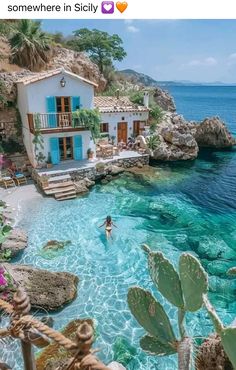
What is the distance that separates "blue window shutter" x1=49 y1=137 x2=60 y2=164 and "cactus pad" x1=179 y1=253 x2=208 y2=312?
19.7 meters

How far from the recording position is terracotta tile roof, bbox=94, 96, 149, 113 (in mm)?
27302

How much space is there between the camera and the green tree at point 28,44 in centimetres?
2916

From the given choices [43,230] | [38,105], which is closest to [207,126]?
[38,105]

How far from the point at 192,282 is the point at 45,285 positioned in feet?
29.5

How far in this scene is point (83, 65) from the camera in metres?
35.5

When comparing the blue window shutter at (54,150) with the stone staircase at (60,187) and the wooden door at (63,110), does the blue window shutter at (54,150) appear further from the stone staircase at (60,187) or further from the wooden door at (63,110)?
the stone staircase at (60,187)

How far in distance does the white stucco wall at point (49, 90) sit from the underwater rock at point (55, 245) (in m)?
11.4

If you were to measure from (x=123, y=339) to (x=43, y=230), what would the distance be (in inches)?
315

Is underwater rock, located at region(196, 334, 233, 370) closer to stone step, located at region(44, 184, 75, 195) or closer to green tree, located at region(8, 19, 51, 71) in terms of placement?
stone step, located at region(44, 184, 75, 195)

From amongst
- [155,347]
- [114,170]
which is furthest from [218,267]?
[114,170]

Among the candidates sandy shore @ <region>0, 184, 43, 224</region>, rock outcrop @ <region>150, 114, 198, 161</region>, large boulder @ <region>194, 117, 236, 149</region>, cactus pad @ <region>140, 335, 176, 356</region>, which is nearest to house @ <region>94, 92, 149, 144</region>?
rock outcrop @ <region>150, 114, 198, 161</region>

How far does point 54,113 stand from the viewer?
21.4 metres
